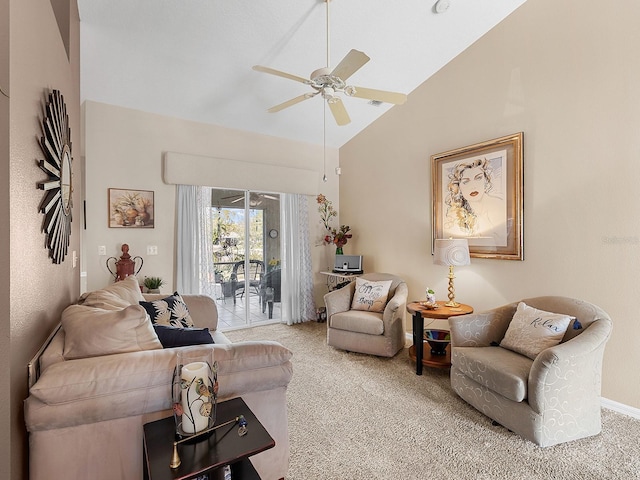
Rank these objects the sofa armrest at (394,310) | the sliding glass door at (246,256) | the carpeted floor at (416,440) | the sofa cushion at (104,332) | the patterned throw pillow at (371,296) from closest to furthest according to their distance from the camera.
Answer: the sofa cushion at (104,332) < the carpeted floor at (416,440) < the sofa armrest at (394,310) < the patterned throw pillow at (371,296) < the sliding glass door at (246,256)

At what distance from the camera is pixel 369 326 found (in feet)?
11.3

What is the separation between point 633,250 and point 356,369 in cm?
247

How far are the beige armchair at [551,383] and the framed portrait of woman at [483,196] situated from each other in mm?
890

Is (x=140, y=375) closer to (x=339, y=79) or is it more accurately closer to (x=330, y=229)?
(x=339, y=79)

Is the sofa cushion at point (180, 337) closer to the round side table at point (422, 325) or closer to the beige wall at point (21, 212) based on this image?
the beige wall at point (21, 212)

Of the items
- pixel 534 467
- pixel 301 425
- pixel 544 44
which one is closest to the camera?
pixel 534 467

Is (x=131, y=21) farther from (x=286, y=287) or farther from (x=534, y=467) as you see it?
(x=534, y=467)

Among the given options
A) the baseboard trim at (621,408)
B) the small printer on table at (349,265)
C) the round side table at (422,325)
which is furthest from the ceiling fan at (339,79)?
the baseboard trim at (621,408)

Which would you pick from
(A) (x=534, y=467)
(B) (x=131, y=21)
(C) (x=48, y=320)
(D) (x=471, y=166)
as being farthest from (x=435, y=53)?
(C) (x=48, y=320)

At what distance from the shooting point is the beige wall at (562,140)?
7.98 feet

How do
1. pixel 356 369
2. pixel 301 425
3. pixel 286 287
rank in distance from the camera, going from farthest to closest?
pixel 286 287 → pixel 356 369 → pixel 301 425

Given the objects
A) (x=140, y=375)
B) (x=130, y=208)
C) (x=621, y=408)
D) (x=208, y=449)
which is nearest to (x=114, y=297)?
(x=140, y=375)

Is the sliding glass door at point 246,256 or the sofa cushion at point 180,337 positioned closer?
the sofa cushion at point 180,337

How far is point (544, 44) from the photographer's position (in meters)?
2.87
